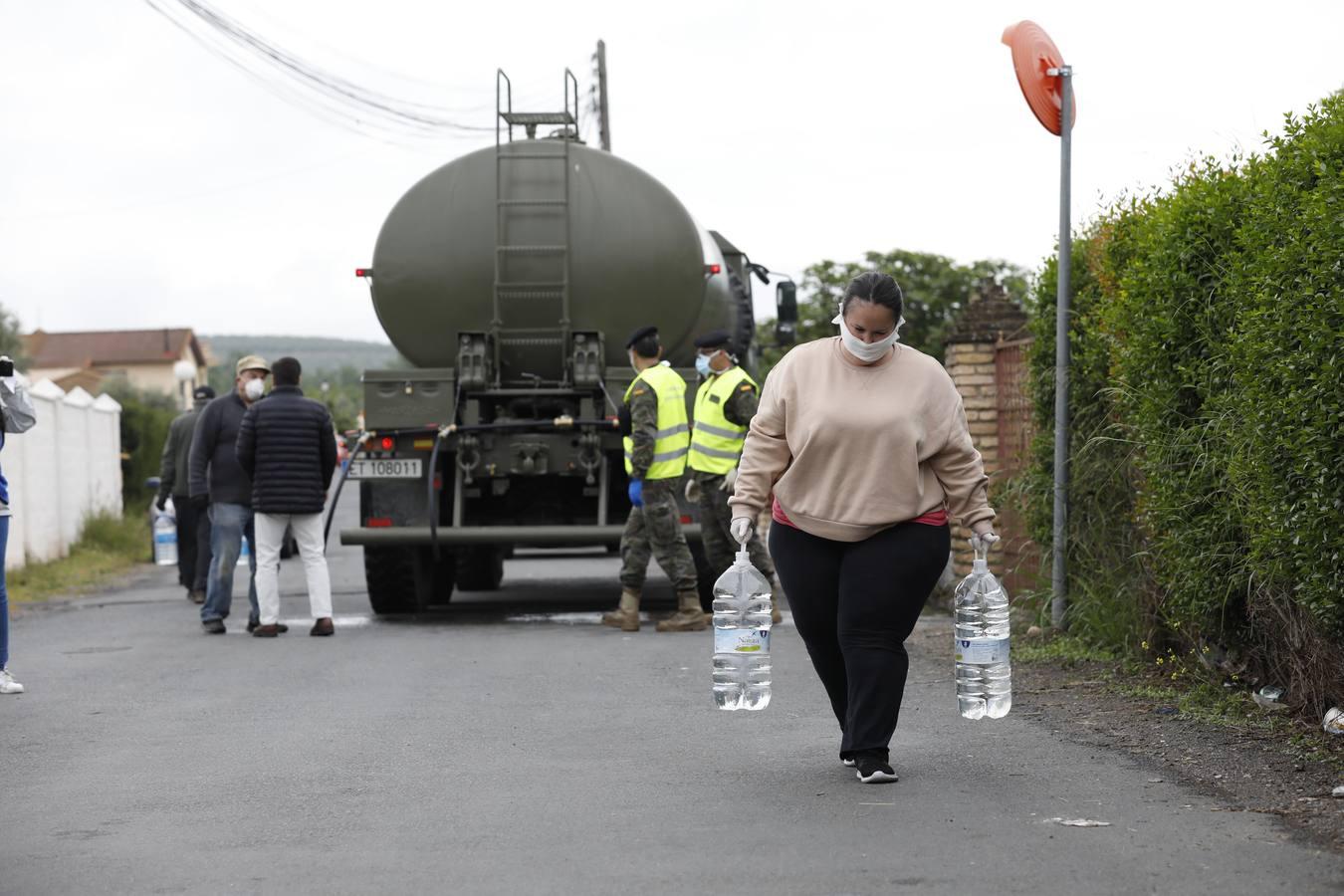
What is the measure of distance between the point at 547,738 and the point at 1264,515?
2776mm

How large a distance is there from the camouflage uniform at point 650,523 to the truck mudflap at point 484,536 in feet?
1.27

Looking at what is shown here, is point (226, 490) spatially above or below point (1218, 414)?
below

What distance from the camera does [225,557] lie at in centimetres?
1206

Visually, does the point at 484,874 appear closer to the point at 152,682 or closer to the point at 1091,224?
the point at 152,682

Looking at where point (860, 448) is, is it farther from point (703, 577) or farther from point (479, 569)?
point (479, 569)

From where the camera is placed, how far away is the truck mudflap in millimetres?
12094

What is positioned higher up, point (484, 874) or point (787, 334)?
point (787, 334)

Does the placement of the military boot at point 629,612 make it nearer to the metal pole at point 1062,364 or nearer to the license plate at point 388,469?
the license plate at point 388,469

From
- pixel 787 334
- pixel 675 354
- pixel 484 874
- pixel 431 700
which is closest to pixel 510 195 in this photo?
pixel 675 354

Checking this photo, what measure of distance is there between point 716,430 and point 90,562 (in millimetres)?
10822

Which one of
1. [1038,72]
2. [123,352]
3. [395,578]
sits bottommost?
[395,578]

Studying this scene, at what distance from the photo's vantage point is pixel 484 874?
4750mm

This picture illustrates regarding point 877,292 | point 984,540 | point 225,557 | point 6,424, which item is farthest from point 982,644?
point 225,557

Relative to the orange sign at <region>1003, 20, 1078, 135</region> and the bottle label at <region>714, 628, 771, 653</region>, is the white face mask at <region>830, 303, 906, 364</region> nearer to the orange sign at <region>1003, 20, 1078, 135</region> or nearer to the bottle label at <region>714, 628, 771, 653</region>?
the bottle label at <region>714, 628, 771, 653</region>
